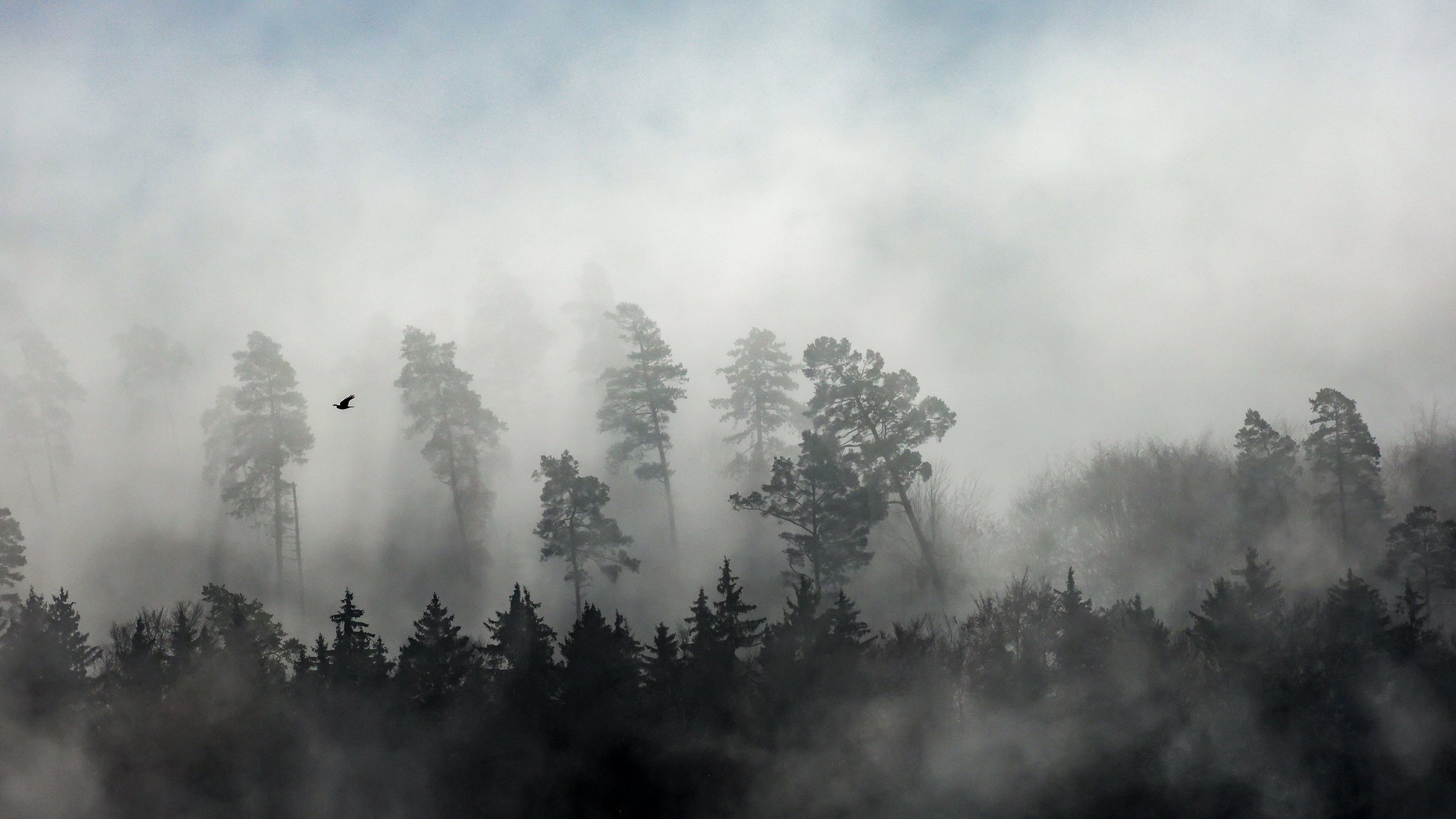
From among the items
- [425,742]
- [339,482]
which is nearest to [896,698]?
[425,742]

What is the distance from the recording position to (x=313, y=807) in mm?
32688

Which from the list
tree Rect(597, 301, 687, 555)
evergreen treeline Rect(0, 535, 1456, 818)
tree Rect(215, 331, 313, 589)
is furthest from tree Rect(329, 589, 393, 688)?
tree Rect(215, 331, 313, 589)

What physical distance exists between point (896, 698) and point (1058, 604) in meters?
9.57

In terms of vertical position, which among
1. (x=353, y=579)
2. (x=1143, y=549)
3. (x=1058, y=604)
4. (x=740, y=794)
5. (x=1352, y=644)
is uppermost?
(x=353, y=579)

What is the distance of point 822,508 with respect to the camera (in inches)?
1612

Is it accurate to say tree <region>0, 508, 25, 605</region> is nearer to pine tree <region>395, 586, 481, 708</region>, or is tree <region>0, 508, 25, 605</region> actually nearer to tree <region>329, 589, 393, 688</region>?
tree <region>329, 589, 393, 688</region>

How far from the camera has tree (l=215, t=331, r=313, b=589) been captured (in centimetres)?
5562

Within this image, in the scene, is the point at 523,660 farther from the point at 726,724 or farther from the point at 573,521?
the point at 573,521

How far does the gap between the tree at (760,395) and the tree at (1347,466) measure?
30.0 meters

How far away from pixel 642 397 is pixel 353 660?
2347cm

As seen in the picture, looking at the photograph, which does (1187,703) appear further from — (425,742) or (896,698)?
(425,742)

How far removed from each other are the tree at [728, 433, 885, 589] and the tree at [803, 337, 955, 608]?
2.02 m

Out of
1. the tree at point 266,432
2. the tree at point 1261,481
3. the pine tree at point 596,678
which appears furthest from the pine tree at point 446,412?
the tree at point 1261,481

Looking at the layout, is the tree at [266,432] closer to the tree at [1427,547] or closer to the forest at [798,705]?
the forest at [798,705]
